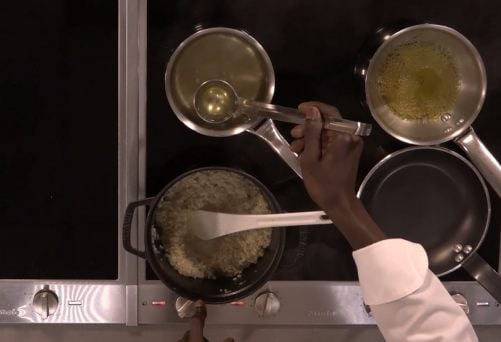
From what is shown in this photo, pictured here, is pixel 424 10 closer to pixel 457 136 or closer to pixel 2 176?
pixel 457 136

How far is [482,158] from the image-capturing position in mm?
885

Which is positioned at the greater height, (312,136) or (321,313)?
(312,136)

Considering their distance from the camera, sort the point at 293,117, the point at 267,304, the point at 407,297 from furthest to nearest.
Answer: the point at 267,304 < the point at 293,117 < the point at 407,297

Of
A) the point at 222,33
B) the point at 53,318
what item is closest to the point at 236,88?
the point at 222,33

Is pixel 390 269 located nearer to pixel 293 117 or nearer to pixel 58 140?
pixel 293 117

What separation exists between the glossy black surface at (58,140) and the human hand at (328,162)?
33 centimetres

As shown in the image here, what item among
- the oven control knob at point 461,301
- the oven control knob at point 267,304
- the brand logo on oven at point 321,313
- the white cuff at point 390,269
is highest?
the white cuff at point 390,269

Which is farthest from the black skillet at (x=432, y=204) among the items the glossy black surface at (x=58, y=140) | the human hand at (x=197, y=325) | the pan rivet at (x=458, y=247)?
the glossy black surface at (x=58, y=140)

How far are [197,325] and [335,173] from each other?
1.02 feet

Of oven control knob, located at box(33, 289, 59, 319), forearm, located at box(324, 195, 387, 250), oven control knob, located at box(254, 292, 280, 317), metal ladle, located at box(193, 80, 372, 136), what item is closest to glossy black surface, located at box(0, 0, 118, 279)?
oven control knob, located at box(33, 289, 59, 319)

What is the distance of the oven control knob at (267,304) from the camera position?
35.9 inches

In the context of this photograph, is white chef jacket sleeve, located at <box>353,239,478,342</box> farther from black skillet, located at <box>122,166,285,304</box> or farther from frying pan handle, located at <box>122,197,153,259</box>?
frying pan handle, located at <box>122,197,153,259</box>

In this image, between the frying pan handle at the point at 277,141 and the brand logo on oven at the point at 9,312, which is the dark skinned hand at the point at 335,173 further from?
the brand logo on oven at the point at 9,312

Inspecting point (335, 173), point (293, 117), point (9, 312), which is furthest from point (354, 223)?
point (9, 312)
